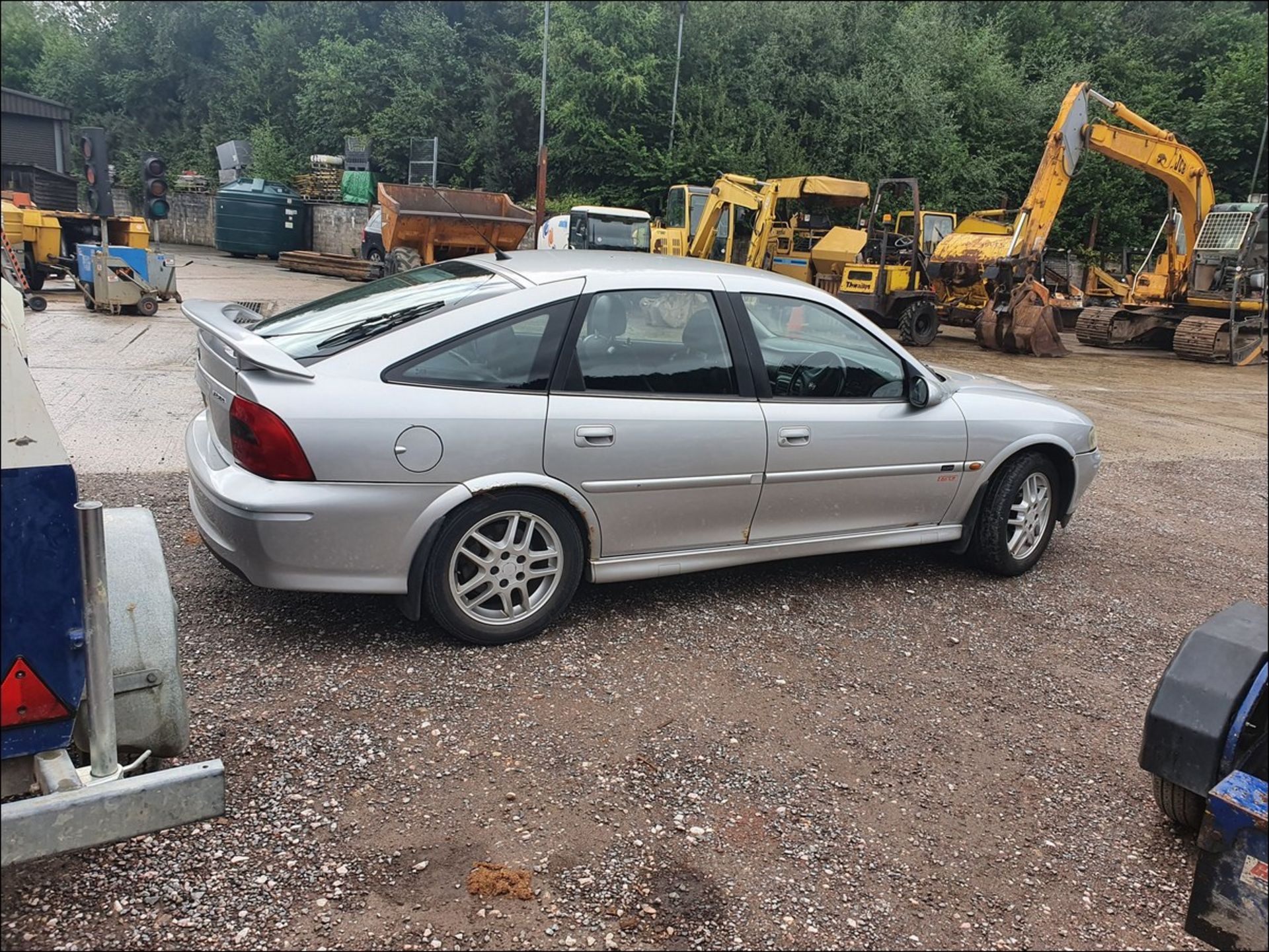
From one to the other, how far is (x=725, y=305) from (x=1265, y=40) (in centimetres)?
1997

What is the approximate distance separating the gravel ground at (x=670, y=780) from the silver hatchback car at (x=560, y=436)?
14.5 inches

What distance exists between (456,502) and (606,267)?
4.40 feet

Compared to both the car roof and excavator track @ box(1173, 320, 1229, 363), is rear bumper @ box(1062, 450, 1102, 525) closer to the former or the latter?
the car roof

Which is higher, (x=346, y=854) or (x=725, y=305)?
(x=725, y=305)

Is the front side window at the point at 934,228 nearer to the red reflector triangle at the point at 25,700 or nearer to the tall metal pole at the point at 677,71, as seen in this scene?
the tall metal pole at the point at 677,71

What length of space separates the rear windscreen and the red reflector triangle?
1.79 m

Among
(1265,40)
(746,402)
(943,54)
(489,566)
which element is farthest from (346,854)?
(943,54)

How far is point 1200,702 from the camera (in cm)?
248

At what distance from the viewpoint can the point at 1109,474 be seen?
791 centimetres

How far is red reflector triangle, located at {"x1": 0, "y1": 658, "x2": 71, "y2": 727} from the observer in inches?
80.1

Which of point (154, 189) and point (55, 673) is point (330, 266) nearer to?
point (154, 189)

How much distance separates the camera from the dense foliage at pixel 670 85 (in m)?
18.6

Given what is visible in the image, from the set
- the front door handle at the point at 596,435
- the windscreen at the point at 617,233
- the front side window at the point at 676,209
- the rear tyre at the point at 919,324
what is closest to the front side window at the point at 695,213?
the front side window at the point at 676,209

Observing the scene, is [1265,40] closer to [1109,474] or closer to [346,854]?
[1109,474]
